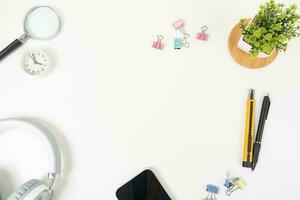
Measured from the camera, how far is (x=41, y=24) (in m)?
0.75

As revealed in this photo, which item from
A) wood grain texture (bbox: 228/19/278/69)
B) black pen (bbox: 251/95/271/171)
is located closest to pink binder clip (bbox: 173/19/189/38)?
wood grain texture (bbox: 228/19/278/69)

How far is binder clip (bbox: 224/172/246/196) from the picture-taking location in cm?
71

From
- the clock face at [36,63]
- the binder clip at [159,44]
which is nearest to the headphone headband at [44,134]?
the clock face at [36,63]

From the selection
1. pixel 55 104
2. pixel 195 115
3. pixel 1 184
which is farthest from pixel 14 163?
pixel 195 115

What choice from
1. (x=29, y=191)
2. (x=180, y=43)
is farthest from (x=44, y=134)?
(x=180, y=43)

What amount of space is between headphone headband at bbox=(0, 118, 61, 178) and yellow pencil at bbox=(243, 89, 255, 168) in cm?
40

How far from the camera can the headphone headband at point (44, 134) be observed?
673 mm

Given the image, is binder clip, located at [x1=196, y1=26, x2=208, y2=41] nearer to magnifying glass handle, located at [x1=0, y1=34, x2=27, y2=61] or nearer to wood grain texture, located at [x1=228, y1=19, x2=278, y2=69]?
wood grain texture, located at [x1=228, y1=19, x2=278, y2=69]

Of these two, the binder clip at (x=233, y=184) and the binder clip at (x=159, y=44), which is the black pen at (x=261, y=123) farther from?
the binder clip at (x=159, y=44)

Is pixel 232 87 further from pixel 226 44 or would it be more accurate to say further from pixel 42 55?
pixel 42 55

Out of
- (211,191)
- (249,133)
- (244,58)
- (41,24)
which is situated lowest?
(211,191)

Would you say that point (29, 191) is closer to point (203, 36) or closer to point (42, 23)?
point (42, 23)

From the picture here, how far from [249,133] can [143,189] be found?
259mm

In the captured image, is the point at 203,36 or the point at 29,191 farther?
the point at 203,36
